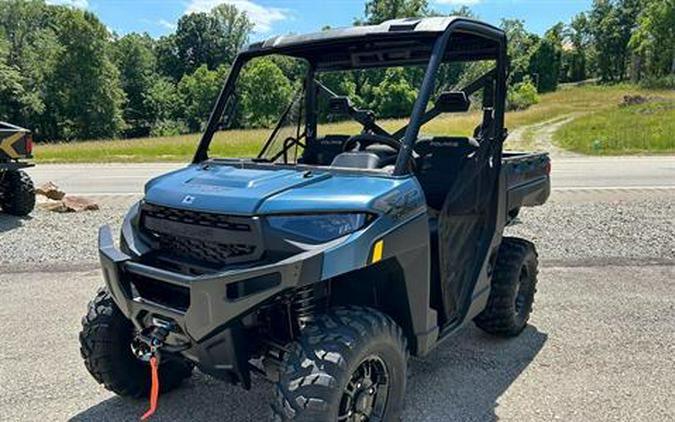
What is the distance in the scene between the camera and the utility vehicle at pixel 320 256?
231cm

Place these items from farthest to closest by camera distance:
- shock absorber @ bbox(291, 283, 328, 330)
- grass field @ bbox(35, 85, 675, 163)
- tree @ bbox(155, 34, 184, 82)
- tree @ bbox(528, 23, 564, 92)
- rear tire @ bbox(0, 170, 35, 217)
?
tree @ bbox(155, 34, 184, 82), tree @ bbox(528, 23, 564, 92), rear tire @ bbox(0, 170, 35, 217), grass field @ bbox(35, 85, 675, 163), shock absorber @ bbox(291, 283, 328, 330)

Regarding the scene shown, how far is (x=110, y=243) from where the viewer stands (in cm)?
281

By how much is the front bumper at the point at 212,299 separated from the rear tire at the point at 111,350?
17.5 inches

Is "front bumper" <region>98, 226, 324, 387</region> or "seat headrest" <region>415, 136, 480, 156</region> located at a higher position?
"seat headrest" <region>415, 136, 480, 156</region>

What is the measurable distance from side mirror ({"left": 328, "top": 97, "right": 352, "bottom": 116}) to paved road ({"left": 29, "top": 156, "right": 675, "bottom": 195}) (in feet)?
30.0

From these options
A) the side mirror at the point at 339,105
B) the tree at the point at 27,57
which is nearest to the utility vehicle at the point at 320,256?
the side mirror at the point at 339,105

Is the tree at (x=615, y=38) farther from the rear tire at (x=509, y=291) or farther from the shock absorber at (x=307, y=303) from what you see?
the shock absorber at (x=307, y=303)

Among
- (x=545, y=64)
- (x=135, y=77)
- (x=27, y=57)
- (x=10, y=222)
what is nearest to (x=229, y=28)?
(x=135, y=77)

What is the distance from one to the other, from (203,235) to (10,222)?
733cm

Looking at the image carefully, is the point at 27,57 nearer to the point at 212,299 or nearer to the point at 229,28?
the point at 229,28

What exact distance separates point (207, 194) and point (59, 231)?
248 inches

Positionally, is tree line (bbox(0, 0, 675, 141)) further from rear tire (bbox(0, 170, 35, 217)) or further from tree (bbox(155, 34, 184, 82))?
rear tire (bbox(0, 170, 35, 217))

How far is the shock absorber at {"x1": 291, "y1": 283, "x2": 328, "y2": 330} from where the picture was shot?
2539 mm

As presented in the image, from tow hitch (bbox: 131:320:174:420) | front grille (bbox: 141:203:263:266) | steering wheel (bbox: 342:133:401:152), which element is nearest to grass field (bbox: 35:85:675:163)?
steering wheel (bbox: 342:133:401:152)
